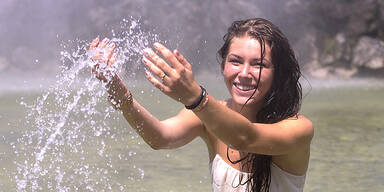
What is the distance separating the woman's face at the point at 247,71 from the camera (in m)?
2.28

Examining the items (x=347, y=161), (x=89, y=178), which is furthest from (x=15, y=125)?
(x=347, y=161)

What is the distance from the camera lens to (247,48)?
233cm

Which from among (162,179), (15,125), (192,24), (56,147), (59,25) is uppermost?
(59,25)

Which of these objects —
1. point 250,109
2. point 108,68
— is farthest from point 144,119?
point 250,109

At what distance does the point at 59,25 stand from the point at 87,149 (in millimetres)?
8893

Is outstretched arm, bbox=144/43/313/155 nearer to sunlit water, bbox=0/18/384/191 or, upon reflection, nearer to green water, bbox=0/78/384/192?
sunlit water, bbox=0/18/384/191

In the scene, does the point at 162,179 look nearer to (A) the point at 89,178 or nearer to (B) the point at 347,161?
(A) the point at 89,178

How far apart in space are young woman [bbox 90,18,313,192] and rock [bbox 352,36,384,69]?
34.8ft

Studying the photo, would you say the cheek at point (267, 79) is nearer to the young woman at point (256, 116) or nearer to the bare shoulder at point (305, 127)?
the young woman at point (256, 116)

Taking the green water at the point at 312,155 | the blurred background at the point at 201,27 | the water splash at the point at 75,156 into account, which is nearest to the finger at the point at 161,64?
the water splash at the point at 75,156

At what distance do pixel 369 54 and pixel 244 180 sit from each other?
10.9 m

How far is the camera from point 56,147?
19.0ft

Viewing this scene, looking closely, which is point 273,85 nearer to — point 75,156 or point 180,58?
point 180,58

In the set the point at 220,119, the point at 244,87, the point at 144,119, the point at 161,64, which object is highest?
the point at 144,119
